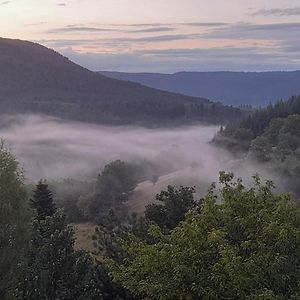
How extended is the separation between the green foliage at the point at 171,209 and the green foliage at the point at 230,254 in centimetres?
928

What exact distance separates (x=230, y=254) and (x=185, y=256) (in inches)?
60.5

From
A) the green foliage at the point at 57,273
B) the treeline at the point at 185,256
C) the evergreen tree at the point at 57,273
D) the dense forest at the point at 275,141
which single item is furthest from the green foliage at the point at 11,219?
the dense forest at the point at 275,141

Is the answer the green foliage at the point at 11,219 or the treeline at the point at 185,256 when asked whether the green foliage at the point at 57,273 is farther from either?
the green foliage at the point at 11,219

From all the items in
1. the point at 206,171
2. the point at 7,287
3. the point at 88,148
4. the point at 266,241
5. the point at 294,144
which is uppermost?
the point at 266,241

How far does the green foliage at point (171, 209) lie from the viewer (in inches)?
1014

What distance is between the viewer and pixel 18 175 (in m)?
22.5

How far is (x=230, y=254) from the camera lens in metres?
13.7

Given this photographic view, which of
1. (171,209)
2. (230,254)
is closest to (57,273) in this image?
(230,254)

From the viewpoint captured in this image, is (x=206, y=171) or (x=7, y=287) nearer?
(x=7, y=287)

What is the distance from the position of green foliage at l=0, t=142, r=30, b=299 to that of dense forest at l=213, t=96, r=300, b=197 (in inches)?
1939

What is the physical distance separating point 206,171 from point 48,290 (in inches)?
3381

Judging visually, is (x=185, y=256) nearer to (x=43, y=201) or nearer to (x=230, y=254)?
(x=230, y=254)

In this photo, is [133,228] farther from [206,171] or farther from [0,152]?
[206,171]

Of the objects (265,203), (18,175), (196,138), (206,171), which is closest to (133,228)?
(18,175)
